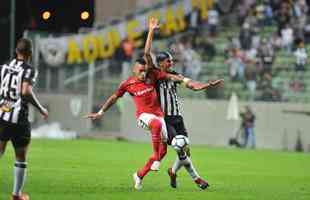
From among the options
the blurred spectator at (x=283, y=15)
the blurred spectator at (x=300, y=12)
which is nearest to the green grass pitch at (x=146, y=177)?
the blurred spectator at (x=300, y=12)

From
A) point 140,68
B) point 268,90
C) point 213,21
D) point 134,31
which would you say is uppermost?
point 213,21

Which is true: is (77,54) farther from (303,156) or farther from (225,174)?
(225,174)

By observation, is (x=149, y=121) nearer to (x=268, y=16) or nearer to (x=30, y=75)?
(x=30, y=75)

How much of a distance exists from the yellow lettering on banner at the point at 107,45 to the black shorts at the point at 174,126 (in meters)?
24.9

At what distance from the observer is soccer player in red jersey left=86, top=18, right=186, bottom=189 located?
16.2 m

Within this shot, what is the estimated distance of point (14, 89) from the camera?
13.4m

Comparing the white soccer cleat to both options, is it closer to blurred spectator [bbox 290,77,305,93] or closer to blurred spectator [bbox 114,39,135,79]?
blurred spectator [bbox 290,77,305,93]

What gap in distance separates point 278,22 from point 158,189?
74.4 ft

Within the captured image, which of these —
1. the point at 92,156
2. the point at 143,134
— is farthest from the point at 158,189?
the point at 143,134

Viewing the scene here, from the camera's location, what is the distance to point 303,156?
29766mm

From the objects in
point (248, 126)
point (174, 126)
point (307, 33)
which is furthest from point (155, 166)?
point (307, 33)

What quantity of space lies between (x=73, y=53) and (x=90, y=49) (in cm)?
84

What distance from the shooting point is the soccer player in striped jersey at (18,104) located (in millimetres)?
13352

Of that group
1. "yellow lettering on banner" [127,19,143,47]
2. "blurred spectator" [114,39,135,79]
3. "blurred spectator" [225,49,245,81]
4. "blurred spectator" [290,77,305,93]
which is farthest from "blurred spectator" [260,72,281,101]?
"yellow lettering on banner" [127,19,143,47]
